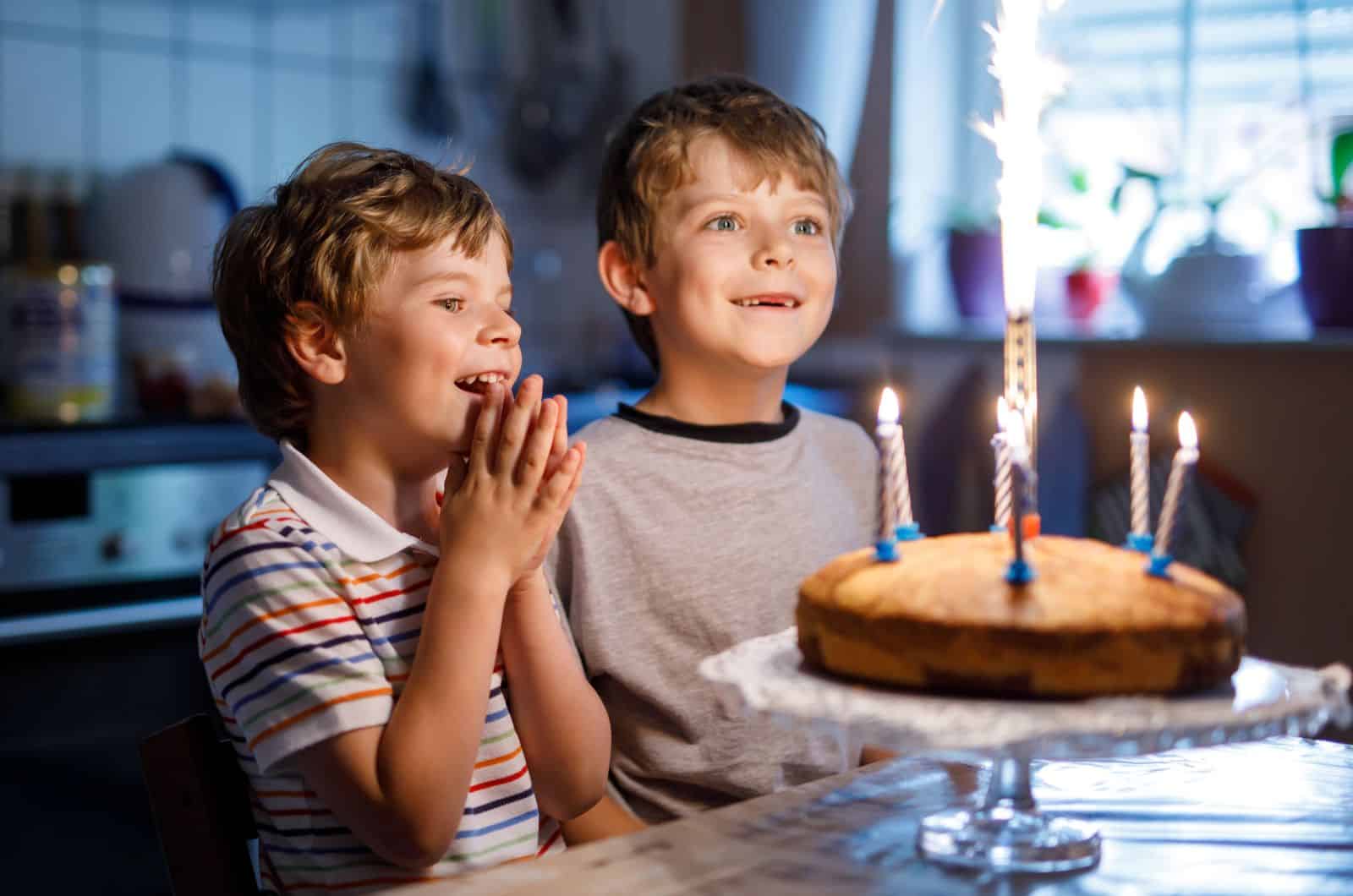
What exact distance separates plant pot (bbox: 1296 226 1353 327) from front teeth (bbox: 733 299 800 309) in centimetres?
153

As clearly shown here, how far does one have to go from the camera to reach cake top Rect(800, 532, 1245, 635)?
743 mm

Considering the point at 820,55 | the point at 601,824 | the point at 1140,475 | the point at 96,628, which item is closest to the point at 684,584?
the point at 601,824

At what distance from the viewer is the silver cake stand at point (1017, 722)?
0.69 m

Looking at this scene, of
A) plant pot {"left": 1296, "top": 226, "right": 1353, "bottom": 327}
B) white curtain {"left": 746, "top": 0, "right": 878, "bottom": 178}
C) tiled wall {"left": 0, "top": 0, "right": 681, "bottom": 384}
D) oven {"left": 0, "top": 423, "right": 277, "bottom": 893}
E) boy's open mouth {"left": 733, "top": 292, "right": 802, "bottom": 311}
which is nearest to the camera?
boy's open mouth {"left": 733, "top": 292, "right": 802, "bottom": 311}

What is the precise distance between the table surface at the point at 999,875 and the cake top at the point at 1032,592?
3.1 inches

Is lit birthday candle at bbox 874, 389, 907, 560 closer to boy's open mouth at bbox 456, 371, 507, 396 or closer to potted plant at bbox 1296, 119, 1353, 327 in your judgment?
boy's open mouth at bbox 456, 371, 507, 396

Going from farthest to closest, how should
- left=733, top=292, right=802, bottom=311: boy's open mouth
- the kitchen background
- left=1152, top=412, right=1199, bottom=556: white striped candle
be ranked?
the kitchen background → left=733, top=292, right=802, bottom=311: boy's open mouth → left=1152, top=412, right=1199, bottom=556: white striped candle

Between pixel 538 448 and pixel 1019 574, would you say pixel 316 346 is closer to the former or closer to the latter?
pixel 538 448

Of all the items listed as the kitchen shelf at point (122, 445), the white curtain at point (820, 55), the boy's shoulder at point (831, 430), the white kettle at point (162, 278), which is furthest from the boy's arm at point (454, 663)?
the white curtain at point (820, 55)

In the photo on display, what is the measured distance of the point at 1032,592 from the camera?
0.76m

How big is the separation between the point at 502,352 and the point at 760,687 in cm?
38

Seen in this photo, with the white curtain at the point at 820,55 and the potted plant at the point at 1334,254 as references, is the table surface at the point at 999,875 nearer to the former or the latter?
the potted plant at the point at 1334,254

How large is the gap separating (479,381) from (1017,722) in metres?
0.50

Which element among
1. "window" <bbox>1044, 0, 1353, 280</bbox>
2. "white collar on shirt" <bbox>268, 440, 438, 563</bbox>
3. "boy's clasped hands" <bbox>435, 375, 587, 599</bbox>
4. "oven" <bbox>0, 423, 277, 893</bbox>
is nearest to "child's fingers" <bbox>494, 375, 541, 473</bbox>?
"boy's clasped hands" <bbox>435, 375, 587, 599</bbox>
